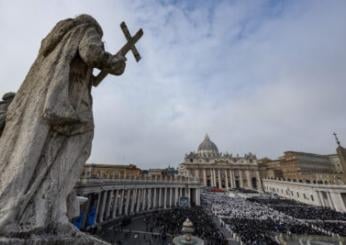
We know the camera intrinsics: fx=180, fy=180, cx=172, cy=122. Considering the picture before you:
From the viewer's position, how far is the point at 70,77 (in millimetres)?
2639

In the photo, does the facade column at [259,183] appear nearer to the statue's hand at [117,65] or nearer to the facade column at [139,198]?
the facade column at [139,198]

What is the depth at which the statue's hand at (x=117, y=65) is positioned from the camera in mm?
2631

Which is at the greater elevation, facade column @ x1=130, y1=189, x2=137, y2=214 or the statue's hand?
the statue's hand

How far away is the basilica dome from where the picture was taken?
114662 millimetres

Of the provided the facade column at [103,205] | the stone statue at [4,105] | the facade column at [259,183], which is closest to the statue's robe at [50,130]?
the stone statue at [4,105]

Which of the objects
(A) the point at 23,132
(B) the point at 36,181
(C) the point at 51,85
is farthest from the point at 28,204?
(C) the point at 51,85

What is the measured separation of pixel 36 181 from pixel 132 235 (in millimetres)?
22800

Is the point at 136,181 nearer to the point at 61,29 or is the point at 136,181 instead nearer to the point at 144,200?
the point at 144,200

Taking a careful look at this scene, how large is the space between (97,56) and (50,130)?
3.73ft

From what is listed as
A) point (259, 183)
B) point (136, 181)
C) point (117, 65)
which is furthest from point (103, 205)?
point (259, 183)

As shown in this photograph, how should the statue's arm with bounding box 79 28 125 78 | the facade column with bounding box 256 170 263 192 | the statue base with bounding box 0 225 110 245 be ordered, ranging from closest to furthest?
the statue base with bounding box 0 225 110 245
the statue's arm with bounding box 79 28 125 78
the facade column with bounding box 256 170 263 192

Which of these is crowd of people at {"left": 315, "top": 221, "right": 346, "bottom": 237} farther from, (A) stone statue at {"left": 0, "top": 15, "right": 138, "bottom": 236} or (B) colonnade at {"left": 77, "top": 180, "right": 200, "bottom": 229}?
(A) stone statue at {"left": 0, "top": 15, "right": 138, "bottom": 236}

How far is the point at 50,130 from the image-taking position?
229 cm

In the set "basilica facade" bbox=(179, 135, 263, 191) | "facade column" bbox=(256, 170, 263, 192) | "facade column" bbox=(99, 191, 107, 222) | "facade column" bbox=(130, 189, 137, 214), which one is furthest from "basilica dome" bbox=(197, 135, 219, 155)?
"facade column" bbox=(99, 191, 107, 222)
